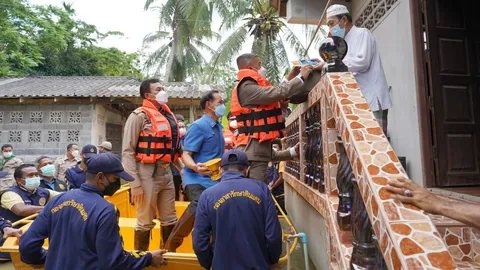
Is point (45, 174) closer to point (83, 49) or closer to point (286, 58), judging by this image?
point (286, 58)

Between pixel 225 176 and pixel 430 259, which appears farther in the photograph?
pixel 225 176

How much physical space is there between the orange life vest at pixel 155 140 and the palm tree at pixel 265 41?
12.1 meters

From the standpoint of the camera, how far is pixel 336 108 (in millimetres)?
2117

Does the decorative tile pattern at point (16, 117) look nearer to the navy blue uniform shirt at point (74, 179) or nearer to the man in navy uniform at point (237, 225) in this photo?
the navy blue uniform shirt at point (74, 179)

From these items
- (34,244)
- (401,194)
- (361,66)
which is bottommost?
(34,244)

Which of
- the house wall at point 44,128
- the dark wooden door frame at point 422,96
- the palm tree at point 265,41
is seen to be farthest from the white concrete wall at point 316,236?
the palm tree at point 265,41

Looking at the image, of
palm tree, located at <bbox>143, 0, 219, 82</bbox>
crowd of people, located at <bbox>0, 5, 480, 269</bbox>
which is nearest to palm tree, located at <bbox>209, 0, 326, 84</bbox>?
palm tree, located at <bbox>143, 0, 219, 82</bbox>

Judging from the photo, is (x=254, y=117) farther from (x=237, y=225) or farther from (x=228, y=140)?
(x=228, y=140)

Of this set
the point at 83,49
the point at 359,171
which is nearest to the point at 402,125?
the point at 359,171

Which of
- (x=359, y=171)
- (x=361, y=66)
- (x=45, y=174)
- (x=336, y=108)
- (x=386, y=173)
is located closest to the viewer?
(x=386, y=173)

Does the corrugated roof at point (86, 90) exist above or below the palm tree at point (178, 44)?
below

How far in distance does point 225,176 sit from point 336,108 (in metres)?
1.03

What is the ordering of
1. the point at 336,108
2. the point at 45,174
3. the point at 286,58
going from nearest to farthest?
the point at 336,108
the point at 45,174
the point at 286,58

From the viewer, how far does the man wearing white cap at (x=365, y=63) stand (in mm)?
2988
